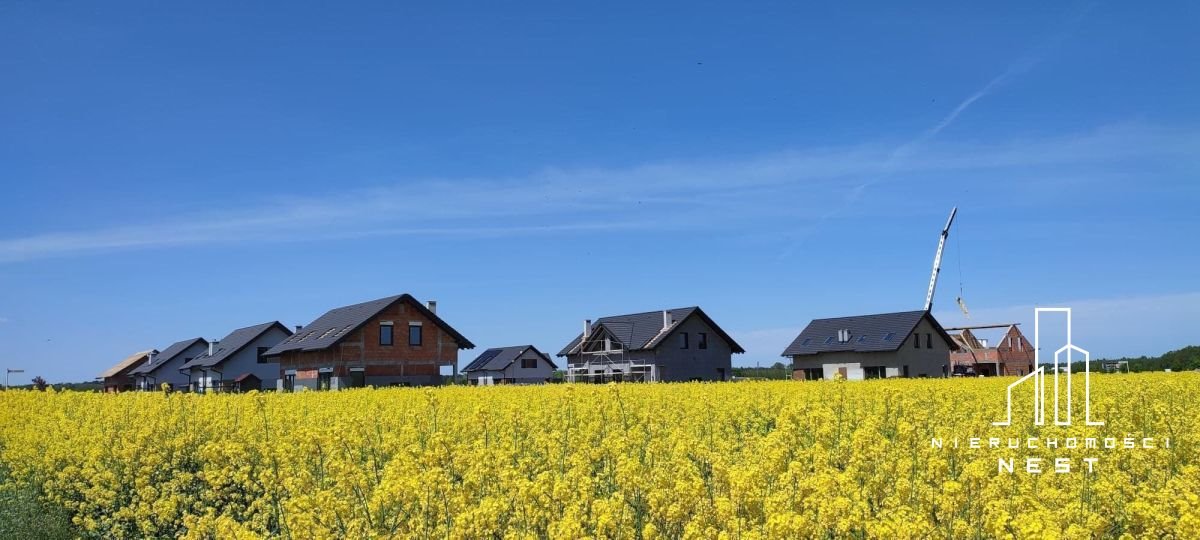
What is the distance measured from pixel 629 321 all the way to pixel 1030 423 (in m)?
47.1

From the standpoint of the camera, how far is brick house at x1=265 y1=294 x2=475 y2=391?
42.7 m

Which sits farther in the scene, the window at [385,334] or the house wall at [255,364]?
the house wall at [255,364]

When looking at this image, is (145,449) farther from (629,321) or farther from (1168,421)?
(629,321)

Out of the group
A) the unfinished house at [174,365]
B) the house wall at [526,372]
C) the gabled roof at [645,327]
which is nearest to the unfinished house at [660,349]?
the gabled roof at [645,327]

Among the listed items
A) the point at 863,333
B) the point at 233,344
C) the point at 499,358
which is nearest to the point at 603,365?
the point at 863,333

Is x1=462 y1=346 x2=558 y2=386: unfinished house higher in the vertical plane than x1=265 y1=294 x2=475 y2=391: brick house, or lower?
lower

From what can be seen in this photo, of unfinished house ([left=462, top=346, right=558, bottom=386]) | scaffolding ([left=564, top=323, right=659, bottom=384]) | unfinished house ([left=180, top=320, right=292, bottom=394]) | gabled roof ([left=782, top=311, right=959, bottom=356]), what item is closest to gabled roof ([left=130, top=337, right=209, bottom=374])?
unfinished house ([left=180, top=320, right=292, bottom=394])

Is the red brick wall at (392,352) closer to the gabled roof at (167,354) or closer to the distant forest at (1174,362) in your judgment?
the gabled roof at (167,354)

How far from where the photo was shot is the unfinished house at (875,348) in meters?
55.2

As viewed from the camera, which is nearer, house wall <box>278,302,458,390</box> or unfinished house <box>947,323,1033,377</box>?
house wall <box>278,302,458,390</box>

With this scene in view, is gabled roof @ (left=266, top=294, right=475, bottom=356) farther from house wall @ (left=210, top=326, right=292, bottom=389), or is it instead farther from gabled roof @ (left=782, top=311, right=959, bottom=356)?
gabled roof @ (left=782, top=311, right=959, bottom=356)

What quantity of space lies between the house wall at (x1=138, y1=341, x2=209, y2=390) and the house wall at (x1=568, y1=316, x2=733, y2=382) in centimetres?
3659

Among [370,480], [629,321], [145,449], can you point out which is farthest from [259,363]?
[370,480]

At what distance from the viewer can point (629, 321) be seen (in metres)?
60.8
